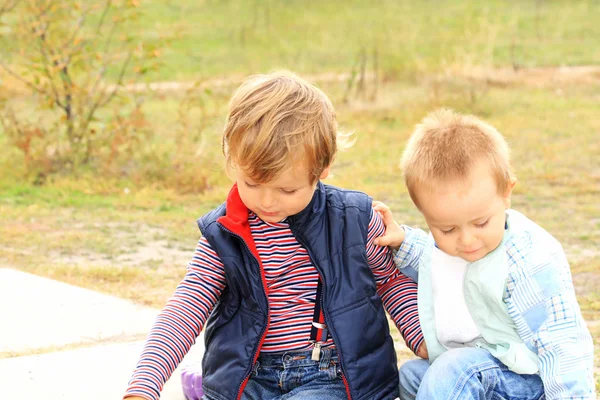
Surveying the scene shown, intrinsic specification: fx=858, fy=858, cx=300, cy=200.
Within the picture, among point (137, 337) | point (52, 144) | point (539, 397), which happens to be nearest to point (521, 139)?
point (52, 144)

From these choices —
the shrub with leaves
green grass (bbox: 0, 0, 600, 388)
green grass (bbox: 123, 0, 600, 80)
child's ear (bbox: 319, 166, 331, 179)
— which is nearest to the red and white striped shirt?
child's ear (bbox: 319, 166, 331, 179)

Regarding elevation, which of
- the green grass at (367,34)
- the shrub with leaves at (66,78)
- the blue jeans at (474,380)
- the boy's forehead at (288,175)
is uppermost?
the boy's forehead at (288,175)

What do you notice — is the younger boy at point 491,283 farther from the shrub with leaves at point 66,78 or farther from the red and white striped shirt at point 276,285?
the shrub with leaves at point 66,78

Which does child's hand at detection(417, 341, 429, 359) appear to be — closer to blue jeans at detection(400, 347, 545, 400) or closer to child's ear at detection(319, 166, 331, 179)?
blue jeans at detection(400, 347, 545, 400)

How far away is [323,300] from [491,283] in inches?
17.6

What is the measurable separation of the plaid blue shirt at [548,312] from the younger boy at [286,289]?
0.41 m

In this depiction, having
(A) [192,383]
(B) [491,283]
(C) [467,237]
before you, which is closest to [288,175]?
(C) [467,237]

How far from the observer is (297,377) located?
2.33m

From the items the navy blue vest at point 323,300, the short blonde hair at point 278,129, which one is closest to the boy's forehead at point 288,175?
the short blonde hair at point 278,129

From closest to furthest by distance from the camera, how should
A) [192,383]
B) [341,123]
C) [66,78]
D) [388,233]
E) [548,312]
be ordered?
[548,312], [388,233], [192,383], [66,78], [341,123]

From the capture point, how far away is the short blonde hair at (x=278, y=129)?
7.03 feet

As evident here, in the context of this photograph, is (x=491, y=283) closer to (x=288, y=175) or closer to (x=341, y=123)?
(x=288, y=175)

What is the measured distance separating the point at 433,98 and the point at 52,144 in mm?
3971

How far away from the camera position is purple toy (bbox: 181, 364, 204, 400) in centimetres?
266
